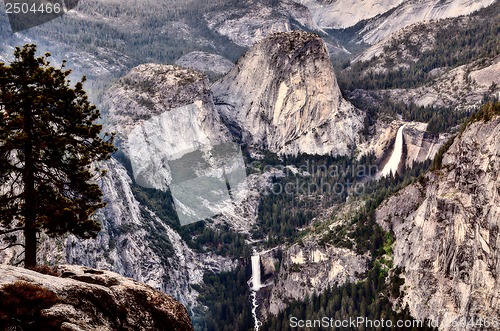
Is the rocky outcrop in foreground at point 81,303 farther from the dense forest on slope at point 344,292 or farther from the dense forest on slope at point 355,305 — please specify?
the dense forest on slope at point 344,292

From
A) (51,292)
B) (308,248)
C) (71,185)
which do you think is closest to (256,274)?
(308,248)

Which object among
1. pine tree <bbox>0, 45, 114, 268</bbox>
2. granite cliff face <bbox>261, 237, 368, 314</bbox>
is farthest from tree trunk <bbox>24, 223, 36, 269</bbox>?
granite cliff face <bbox>261, 237, 368, 314</bbox>

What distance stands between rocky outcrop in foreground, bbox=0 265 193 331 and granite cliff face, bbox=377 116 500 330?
109371 millimetres

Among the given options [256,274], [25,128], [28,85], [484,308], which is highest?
[28,85]

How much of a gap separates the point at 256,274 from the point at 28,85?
527ft

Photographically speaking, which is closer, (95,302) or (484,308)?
(95,302)

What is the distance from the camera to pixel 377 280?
162 metres

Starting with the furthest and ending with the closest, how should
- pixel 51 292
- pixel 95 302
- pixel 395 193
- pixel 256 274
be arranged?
pixel 256 274 < pixel 395 193 < pixel 95 302 < pixel 51 292

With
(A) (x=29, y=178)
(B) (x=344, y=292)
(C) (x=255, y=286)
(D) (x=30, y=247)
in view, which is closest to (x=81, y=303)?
(D) (x=30, y=247)

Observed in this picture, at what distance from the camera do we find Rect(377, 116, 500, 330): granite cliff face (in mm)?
134625

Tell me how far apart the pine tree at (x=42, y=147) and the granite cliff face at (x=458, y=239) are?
108m

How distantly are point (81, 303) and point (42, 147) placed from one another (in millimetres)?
13513

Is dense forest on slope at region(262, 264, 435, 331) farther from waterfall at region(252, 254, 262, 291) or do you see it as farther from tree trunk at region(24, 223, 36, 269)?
tree trunk at region(24, 223, 36, 269)

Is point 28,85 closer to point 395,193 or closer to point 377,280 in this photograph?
point 377,280
